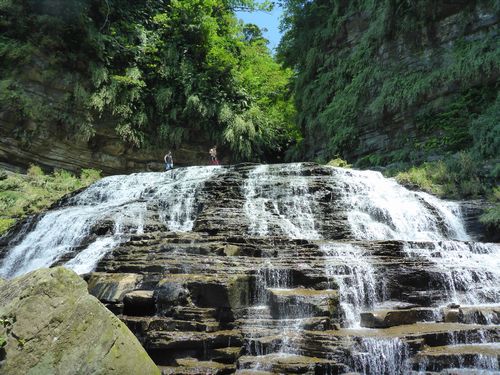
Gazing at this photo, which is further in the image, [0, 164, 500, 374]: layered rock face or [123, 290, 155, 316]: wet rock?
[123, 290, 155, 316]: wet rock

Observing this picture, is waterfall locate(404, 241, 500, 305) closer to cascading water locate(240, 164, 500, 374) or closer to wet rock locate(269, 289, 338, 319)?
cascading water locate(240, 164, 500, 374)

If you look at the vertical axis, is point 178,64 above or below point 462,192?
above

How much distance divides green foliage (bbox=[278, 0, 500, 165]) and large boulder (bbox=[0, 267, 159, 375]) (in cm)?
1317

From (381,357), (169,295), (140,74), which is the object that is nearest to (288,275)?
(169,295)

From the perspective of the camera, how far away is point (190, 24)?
22984 millimetres

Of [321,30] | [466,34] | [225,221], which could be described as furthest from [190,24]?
[225,221]

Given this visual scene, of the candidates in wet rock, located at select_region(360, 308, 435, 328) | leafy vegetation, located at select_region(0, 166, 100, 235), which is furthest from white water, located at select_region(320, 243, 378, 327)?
leafy vegetation, located at select_region(0, 166, 100, 235)

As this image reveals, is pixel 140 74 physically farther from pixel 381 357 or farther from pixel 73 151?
pixel 381 357

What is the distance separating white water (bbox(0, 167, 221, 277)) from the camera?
10203mm

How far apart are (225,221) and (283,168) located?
4.69 metres

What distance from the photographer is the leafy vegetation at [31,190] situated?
14.6 meters

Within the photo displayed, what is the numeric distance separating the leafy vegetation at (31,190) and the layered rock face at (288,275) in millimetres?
2461

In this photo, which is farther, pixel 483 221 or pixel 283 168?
pixel 283 168

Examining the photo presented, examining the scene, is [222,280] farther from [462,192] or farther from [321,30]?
[321,30]
